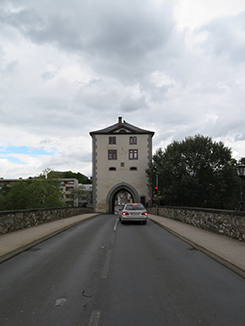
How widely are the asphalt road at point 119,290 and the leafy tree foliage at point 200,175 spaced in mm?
26962

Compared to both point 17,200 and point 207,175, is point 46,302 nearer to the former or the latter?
point 207,175

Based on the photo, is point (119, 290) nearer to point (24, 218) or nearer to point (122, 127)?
point (24, 218)

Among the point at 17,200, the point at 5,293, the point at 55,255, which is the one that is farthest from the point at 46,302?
the point at 17,200

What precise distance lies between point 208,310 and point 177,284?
1.20m

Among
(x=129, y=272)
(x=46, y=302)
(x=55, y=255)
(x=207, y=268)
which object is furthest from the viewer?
(x=55, y=255)

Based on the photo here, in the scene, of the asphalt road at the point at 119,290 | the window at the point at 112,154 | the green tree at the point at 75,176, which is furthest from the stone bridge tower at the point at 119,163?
the green tree at the point at 75,176

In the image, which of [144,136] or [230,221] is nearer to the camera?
[230,221]

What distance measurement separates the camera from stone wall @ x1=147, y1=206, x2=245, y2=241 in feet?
32.8

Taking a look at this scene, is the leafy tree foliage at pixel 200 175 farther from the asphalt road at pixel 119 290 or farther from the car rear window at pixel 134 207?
the asphalt road at pixel 119 290

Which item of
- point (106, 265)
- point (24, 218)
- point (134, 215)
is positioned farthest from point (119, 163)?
point (106, 265)

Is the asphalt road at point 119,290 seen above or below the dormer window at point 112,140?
below

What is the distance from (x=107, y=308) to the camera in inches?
155

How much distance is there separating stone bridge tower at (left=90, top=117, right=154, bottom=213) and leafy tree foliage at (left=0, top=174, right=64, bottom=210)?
63.1ft

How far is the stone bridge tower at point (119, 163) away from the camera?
4372 cm
